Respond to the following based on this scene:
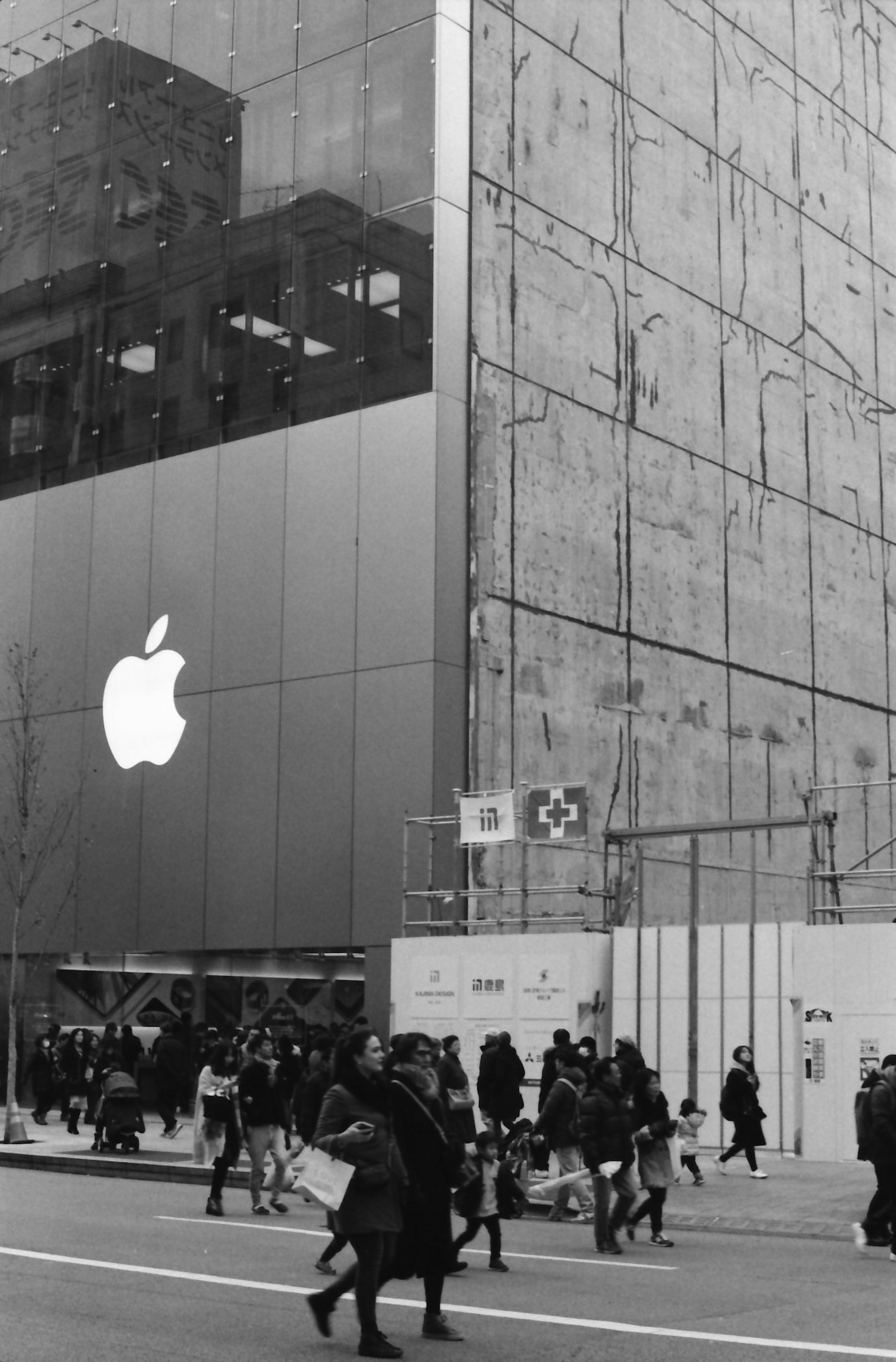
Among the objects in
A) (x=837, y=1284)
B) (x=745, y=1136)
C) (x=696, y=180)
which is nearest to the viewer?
(x=837, y=1284)

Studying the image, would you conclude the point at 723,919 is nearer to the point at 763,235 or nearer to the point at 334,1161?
the point at 763,235

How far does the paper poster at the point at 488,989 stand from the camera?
23562mm

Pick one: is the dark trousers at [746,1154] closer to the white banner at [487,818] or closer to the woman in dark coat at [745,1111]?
the woman in dark coat at [745,1111]

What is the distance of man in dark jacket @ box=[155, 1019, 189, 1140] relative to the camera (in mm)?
25969

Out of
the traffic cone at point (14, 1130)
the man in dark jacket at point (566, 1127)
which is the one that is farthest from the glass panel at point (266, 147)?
the man in dark jacket at point (566, 1127)

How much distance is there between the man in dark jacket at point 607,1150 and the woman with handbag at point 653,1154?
31 cm

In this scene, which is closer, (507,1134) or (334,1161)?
(334,1161)

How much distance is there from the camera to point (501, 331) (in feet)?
95.6

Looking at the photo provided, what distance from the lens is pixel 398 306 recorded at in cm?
2877

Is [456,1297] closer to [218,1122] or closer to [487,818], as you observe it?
[218,1122]

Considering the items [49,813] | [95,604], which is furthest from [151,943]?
[95,604]

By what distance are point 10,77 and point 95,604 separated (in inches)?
479

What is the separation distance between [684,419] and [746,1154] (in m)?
16.7

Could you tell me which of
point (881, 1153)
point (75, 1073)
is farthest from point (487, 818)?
point (881, 1153)
